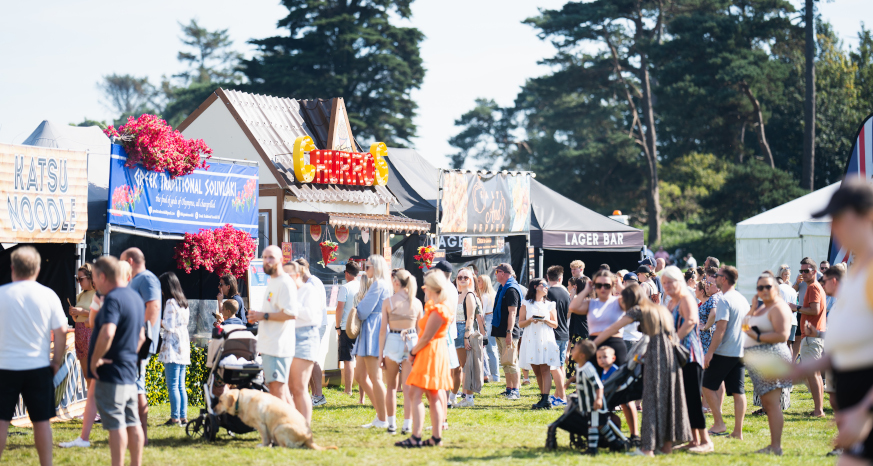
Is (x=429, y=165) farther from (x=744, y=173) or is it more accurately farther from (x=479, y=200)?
(x=744, y=173)

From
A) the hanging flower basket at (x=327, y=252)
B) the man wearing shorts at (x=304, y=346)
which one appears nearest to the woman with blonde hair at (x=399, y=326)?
the man wearing shorts at (x=304, y=346)

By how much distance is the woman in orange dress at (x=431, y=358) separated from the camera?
6672 millimetres

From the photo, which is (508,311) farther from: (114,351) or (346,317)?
(114,351)

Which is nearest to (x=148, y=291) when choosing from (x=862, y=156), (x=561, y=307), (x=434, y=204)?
(x=561, y=307)

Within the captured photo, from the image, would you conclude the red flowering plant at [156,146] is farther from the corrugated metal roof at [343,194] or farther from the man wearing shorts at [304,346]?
the man wearing shorts at [304,346]

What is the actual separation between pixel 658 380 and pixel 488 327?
542 cm

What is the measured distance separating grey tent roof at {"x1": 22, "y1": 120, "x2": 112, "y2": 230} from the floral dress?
6.53 feet

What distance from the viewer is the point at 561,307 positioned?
9891 mm

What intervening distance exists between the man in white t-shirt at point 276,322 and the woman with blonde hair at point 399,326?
912mm

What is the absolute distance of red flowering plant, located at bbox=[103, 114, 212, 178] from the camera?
9.32 metres

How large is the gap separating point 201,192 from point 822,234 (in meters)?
13.5

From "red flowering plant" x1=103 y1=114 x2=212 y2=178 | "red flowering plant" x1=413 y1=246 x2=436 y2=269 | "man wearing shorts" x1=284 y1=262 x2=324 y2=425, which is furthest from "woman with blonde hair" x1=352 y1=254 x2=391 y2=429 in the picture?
"red flowering plant" x1=413 y1=246 x2=436 y2=269

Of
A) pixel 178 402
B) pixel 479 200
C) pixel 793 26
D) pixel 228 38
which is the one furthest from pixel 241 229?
pixel 228 38

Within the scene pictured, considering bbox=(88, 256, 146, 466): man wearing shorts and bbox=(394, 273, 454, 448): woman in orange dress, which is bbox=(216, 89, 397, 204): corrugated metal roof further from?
bbox=(88, 256, 146, 466): man wearing shorts
